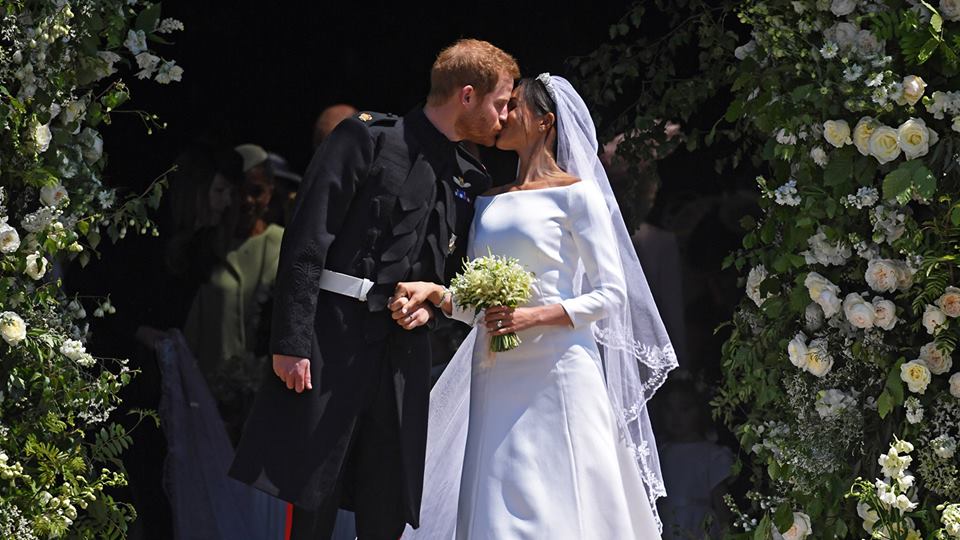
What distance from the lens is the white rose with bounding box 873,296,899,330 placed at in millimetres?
4422

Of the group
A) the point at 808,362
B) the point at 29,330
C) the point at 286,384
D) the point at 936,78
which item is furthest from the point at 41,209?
the point at 936,78

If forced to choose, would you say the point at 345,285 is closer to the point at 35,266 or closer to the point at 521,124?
the point at 521,124

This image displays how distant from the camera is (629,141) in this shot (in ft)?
19.2

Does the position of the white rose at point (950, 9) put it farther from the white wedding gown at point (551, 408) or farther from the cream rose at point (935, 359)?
the white wedding gown at point (551, 408)

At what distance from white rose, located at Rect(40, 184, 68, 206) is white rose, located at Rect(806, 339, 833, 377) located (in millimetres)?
2464

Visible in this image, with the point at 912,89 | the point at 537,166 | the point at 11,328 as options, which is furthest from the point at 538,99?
the point at 11,328

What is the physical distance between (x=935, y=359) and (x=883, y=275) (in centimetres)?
31

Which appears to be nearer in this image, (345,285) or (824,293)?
(345,285)

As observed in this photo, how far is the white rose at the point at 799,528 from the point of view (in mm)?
A: 4656

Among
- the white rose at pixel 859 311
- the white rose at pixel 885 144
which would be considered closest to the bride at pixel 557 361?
the white rose at pixel 859 311

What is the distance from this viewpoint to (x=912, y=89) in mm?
4332

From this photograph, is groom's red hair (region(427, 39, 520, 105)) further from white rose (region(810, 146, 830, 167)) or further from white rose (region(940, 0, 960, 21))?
white rose (region(940, 0, 960, 21))

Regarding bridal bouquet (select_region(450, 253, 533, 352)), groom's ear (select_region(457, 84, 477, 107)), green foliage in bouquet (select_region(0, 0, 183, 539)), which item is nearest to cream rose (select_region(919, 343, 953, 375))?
bridal bouquet (select_region(450, 253, 533, 352))

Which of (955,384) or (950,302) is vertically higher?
(950,302)
